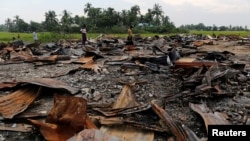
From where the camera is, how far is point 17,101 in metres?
5.11

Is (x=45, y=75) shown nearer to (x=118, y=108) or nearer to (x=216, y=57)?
(x=118, y=108)

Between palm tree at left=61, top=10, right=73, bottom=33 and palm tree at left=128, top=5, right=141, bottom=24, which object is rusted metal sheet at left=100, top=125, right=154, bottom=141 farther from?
palm tree at left=128, top=5, right=141, bottom=24

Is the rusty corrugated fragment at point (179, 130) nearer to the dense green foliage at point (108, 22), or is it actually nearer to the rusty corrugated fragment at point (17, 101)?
the rusty corrugated fragment at point (17, 101)

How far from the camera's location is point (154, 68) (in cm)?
843

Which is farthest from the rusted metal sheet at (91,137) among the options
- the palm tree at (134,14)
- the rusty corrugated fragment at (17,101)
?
the palm tree at (134,14)

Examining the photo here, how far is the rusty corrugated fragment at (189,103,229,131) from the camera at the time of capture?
4.21 m

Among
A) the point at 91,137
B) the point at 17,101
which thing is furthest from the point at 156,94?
the point at 91,137

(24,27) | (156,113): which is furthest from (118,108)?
(24,27)

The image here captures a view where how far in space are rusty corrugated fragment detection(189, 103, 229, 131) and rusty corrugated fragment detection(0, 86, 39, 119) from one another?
2649 millimetres

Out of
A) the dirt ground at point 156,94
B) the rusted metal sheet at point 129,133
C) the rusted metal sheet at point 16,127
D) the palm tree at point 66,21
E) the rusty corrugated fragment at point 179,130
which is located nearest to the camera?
the rusty corrugated fragment at point 179,130

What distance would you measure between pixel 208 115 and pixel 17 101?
9.97 feet

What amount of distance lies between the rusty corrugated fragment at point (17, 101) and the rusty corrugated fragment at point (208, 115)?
Result: 104 inches

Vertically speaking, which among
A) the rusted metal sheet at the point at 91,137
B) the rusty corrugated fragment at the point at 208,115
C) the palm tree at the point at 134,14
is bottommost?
the rusty corrugated fragment at the point at 208,115

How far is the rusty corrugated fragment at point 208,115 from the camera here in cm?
421
